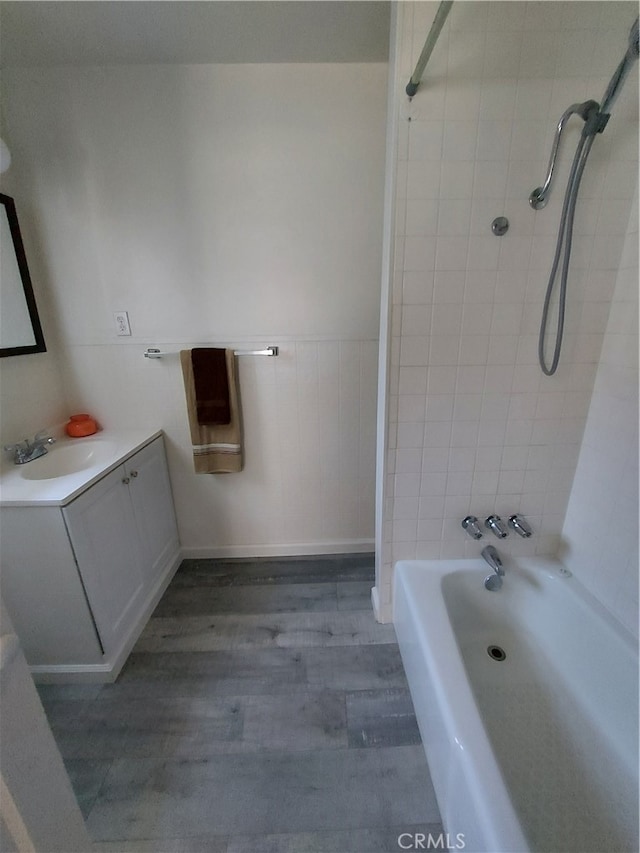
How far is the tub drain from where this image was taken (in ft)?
4.23

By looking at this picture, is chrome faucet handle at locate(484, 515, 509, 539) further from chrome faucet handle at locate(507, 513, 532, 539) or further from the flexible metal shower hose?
the flexible metal shower hose

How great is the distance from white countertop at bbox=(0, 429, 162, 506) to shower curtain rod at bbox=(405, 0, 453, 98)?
64.6 inches

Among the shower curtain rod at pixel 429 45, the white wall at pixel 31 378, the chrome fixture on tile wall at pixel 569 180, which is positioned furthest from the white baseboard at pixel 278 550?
the shower curtain rod at pixel 429 45

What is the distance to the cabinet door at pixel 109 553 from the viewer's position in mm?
1195

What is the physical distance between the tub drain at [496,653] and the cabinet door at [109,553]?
4.93 ft

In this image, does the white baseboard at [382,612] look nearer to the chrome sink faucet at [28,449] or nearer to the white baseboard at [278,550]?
the white baseboard at [278,550]

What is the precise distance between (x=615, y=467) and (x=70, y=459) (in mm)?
2230

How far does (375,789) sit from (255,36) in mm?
2594

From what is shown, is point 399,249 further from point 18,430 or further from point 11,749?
point 18,430

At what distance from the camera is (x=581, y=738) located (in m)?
1.04

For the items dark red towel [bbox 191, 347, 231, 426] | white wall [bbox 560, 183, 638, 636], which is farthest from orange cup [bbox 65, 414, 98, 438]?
white wall [bbox 560, 183, 638, 636]

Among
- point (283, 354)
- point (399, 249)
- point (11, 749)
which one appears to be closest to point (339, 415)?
point (283, 354)

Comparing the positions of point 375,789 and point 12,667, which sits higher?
point 12,667

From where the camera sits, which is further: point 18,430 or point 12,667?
point 18,430
